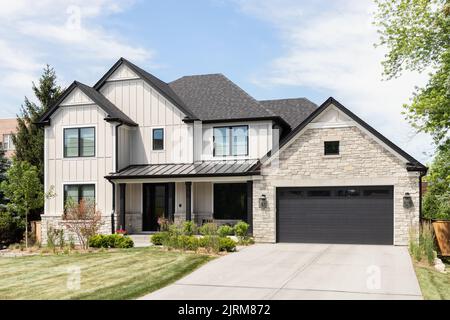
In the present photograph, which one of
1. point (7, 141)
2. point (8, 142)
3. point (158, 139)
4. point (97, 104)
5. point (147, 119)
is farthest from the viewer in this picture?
point (7, 141)

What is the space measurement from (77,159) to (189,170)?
628 centimetres

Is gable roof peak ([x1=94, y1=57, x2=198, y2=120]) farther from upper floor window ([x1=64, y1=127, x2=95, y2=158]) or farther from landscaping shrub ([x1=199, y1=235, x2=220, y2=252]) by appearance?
landscaping shrub ([x1=199, y1=235, x2=220, y2=252])

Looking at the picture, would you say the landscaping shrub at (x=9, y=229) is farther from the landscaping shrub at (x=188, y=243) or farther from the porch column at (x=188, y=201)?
the landscaping shrub at (x=188, y=243)

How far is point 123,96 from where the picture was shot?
2659 cm

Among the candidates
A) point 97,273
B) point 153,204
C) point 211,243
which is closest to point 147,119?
point 153,204

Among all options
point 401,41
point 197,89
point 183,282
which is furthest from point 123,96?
point 183,282

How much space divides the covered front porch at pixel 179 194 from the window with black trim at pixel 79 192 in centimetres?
147

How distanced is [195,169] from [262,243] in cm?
533

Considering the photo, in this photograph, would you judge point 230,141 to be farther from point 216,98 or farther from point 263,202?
point 263,202

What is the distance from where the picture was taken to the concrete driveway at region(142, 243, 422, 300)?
36.1 ft

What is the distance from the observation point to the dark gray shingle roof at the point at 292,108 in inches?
1122

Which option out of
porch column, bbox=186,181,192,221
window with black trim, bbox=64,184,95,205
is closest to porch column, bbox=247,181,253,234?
porch column, bbox=186,181,192,221

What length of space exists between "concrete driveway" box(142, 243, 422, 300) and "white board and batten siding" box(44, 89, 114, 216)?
1032 cm

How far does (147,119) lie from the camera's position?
2608 cm
